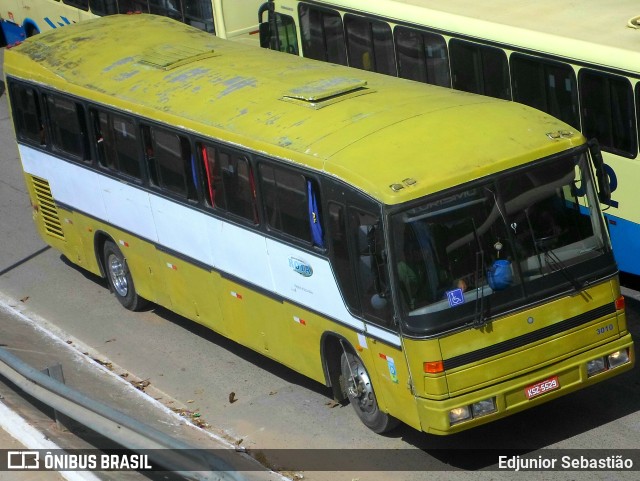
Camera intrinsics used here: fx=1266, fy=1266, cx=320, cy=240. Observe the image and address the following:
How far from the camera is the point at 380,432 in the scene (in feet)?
35.7

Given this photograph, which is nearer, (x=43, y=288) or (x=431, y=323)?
(x=431, y=323)

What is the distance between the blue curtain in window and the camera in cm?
1073

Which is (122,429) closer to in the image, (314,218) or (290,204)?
(314,218)

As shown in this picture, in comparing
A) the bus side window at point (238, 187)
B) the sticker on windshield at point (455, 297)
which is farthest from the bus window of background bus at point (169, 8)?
the sticker on windshield at point (455, 297)

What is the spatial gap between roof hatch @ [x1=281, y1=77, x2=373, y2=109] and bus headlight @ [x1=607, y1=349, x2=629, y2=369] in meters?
3.31

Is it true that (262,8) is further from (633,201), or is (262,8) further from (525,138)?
(525,138)

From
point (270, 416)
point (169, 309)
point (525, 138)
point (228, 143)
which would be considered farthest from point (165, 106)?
point (525, 138)

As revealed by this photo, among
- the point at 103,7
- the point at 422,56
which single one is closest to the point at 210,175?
the point at 422,56

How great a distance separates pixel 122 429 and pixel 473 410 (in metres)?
2.73

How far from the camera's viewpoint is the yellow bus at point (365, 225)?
380 inches

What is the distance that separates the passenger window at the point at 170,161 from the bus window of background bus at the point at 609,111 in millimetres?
4269

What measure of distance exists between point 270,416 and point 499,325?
284 centimetres

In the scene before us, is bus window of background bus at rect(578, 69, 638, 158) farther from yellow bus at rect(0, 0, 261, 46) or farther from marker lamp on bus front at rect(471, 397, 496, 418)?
yellow bus at rect(0, 0, 261, 46)

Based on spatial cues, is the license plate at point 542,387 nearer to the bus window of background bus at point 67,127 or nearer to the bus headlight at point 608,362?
the bus headlight at point 608,362
